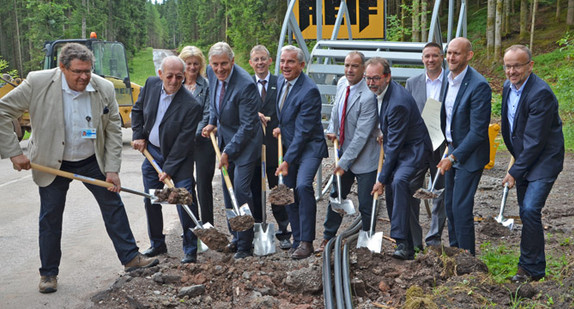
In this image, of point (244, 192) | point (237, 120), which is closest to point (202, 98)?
point (237, 120)

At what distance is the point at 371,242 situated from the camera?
5559 millimetres

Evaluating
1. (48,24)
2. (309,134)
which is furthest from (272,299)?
A: (48,24)

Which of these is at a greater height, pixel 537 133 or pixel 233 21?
pixel 233 21

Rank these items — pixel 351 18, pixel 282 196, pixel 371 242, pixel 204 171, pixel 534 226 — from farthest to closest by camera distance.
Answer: pixel 351 18 → pixel 204 171 → pixel 282 196 → pixel 371 242 → pixel 534 226

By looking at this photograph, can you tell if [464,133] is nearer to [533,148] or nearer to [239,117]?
[533,148]

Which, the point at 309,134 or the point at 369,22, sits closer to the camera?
the point at 309,134

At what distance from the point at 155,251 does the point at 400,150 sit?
2659mm

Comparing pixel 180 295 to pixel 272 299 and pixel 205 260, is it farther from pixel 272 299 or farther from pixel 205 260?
pixel 205 260

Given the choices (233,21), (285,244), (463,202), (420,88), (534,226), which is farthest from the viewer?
(233,21)

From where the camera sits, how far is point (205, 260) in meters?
5.95

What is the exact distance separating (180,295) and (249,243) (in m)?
1.35

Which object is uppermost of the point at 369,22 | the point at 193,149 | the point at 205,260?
the point at 369,22

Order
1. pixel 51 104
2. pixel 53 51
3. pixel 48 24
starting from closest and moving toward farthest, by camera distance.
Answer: pixel 51 104, pixel 53 51, pixel 48 24

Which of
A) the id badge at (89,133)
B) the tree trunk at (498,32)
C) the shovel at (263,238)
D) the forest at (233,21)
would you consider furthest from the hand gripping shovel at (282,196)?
the tree trunk at (498,32)
